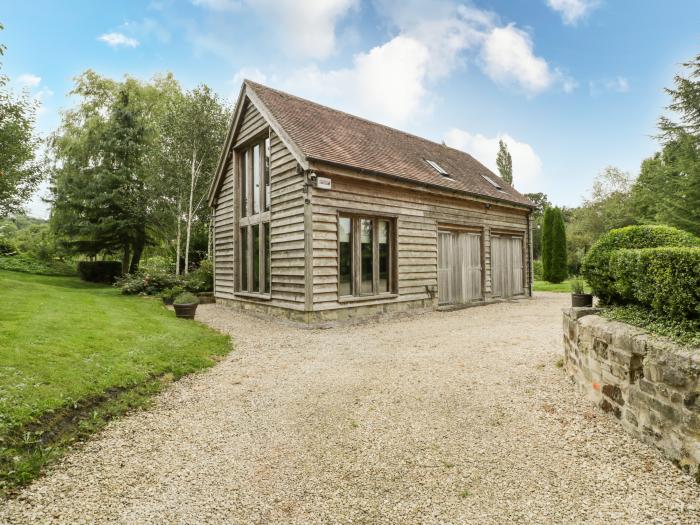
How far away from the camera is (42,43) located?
366 inches

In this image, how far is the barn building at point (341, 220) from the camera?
913 centimetres

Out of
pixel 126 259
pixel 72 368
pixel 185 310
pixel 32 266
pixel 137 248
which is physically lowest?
pixel 72 368

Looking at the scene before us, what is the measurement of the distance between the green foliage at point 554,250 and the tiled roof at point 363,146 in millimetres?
9999

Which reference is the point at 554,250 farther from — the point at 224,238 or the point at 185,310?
the point at 185,310

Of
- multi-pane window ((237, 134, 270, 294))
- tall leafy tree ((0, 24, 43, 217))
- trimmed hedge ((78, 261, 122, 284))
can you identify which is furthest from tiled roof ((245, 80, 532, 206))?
trimmed hedge ((78, 261, 122, 284))

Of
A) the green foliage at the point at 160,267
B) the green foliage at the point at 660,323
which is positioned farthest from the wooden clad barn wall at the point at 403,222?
the green foliage at the point at 160,267

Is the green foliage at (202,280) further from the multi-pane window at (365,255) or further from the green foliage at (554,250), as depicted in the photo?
the green foliage at (554,250)

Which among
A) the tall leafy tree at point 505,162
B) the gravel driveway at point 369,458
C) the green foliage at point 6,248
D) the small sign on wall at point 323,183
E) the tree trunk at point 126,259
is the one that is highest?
the tall leafy tree at point 505,162

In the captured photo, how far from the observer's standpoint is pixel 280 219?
32.5 ft

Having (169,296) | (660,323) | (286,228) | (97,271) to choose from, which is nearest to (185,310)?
(286,228)

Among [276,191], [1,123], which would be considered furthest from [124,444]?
[1,123]

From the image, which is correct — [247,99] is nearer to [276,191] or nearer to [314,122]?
[314,122]

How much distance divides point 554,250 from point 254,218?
2090 centimetres

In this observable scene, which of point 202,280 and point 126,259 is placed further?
point 126,259
